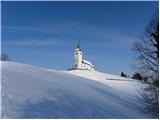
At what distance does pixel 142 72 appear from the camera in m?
10.4

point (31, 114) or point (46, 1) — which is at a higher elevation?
point (46, 1)

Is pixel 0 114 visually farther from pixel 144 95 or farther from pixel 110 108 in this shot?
pixel 144 95

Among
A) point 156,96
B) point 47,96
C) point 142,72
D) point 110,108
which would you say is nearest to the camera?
point 47,96

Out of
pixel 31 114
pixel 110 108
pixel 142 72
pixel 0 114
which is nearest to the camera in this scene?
pixel 0 114

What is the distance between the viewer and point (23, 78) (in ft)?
28.2

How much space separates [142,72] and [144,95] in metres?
0.69

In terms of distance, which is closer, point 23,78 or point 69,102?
point 69,102

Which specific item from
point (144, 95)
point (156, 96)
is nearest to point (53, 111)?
point (156, 96)

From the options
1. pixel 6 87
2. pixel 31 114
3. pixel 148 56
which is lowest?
pixel 31 114

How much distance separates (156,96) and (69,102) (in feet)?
8.23

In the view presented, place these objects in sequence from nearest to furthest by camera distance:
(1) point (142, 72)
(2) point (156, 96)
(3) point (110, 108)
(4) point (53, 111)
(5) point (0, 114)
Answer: (5) point (0, 114) → (4) point (53, 111) → (3) point (110, 108) → (2) point (156, 96) → (1) point (142, 72)

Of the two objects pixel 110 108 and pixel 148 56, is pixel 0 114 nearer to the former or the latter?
pixel 110 108

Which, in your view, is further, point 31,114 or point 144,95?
point 144,95

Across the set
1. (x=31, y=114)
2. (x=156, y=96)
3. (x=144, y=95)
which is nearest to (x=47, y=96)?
(x=31, y=114)
